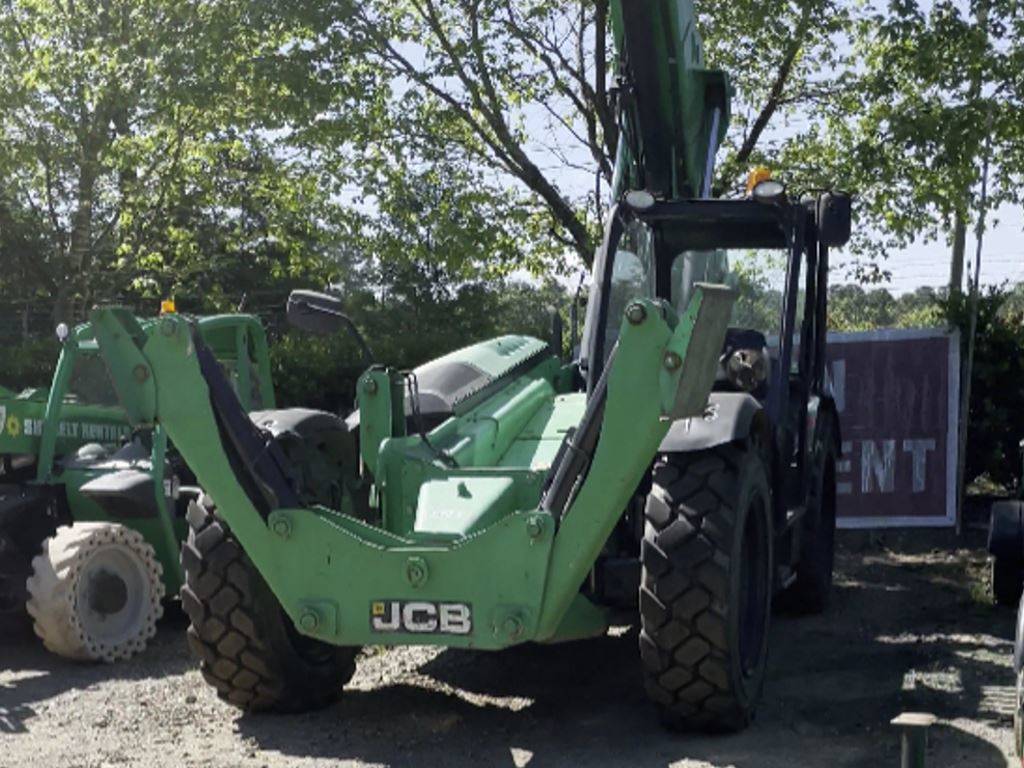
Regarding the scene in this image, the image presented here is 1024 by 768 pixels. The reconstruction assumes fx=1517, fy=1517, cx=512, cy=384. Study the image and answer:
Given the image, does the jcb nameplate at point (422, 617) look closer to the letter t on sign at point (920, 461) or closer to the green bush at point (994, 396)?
the letter t on sign at point (920, 461)

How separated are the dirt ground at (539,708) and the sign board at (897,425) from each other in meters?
2.65

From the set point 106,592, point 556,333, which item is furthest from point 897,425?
point 106,592

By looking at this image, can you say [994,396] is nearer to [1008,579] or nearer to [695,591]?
[1008,579]

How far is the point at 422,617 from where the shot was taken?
220 inches

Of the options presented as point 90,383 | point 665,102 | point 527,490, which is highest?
point 665,102

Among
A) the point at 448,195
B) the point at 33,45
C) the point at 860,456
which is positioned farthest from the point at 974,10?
the point at 33,45

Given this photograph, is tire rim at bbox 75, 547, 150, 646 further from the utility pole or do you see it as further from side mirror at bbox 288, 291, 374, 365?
the utility pole

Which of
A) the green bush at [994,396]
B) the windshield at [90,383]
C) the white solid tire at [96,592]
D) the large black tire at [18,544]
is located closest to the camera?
the white solid tire at [96,592]

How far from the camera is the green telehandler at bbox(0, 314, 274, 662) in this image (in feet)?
26.0

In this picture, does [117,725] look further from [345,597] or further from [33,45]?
[33,45]

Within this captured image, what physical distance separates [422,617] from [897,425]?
6.65m

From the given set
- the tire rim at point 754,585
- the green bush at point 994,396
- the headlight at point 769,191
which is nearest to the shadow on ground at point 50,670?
the tire rim at point 754,585

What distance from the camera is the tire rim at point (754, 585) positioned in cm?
623

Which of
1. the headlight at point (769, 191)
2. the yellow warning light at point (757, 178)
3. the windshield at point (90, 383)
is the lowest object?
the windshield at point (90, 383)
